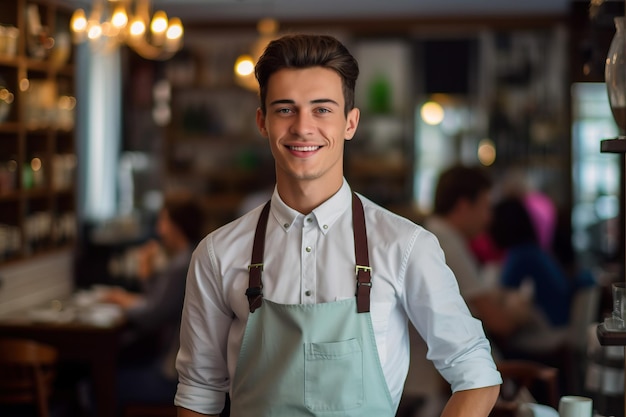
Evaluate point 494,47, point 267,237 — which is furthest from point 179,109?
point 267,237

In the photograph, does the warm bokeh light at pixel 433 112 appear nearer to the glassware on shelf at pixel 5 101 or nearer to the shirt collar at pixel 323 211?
the glassware on shelf at pixel 5 101

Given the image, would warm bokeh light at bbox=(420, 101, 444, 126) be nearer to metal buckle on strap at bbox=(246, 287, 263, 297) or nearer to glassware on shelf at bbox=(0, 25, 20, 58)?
glassware on shelf at bbox=(0, 25, 20, 58)

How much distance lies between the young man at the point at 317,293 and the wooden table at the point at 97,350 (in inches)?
115

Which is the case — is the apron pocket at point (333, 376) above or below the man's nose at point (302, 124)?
below

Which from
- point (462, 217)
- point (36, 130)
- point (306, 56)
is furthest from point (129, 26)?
point (306, 56)

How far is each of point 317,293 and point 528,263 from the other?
11.7 ft

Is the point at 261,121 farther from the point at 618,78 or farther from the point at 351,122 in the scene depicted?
the point at 618,78

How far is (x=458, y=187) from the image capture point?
177 inches

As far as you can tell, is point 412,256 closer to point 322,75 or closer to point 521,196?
point 322,75

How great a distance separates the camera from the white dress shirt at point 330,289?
1816 mm

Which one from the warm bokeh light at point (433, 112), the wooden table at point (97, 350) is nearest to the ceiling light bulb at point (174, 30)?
the wooden table at point (97, 350)

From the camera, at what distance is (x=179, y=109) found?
962cm

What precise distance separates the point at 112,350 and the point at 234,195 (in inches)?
190

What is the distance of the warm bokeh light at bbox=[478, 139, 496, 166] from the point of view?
9500 millimetres
